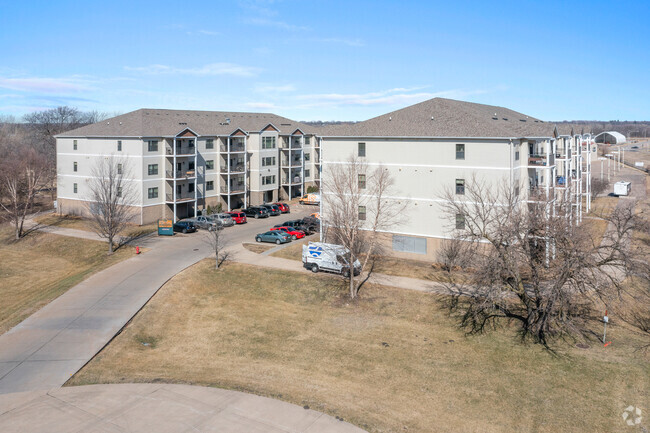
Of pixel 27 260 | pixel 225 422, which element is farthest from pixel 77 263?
pixel 225 422

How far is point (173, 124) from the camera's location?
58125 mm

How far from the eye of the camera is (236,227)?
54.1 metres

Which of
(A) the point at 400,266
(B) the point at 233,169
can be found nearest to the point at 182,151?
(B) the point at 233,169

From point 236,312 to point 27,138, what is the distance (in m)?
126

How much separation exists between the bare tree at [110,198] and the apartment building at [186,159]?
730 millimetres

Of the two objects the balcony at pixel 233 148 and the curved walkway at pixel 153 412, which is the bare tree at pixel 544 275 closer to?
the curved walkway at pixel 153 412

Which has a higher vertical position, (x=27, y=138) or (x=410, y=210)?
(x=27, y=138)

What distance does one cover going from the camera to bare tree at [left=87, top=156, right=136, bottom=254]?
4403cm

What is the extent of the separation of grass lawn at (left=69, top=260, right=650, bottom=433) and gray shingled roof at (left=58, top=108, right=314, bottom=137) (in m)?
27.2

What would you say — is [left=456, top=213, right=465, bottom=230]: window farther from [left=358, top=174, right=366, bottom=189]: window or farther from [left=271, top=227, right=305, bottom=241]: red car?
[left=271, top=227, right=305, bottom=241]: red car

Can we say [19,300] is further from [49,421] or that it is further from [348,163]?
[348,163]

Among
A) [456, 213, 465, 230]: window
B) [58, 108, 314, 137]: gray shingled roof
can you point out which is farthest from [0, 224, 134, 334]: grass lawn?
[456, 213, 465, 230]: window

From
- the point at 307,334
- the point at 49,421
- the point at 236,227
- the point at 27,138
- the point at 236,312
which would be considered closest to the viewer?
the point at 49,421

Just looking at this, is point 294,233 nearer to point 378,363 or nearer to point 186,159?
point 186,159
